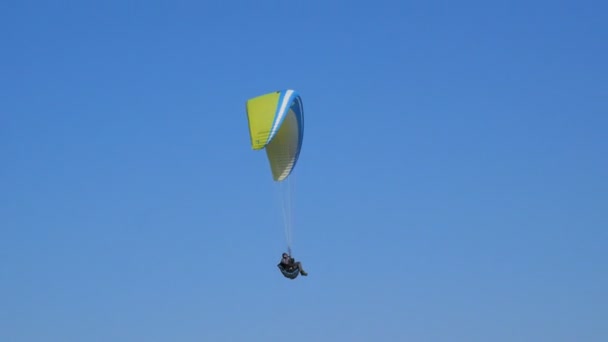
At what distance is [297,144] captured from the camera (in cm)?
10244

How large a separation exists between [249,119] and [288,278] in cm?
689

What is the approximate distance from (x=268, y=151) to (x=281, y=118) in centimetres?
254

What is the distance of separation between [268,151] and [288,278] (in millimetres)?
5728

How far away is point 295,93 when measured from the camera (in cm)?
10119

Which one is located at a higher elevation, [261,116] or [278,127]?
[261,116]

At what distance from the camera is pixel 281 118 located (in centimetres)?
9938

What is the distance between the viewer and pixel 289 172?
334ft

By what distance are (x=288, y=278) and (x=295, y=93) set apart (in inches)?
315

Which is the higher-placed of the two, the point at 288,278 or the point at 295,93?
the point at 295,93

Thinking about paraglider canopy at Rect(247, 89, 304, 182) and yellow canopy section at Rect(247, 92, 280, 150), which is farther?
paraglider canopy at Rect(247, 89, 304, 182)

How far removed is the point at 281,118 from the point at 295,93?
2.20 m

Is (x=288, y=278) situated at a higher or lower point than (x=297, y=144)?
lower

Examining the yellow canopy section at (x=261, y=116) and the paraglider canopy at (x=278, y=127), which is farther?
the paraglider canopy at (x=278, y=127)

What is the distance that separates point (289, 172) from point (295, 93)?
347 centimetres
